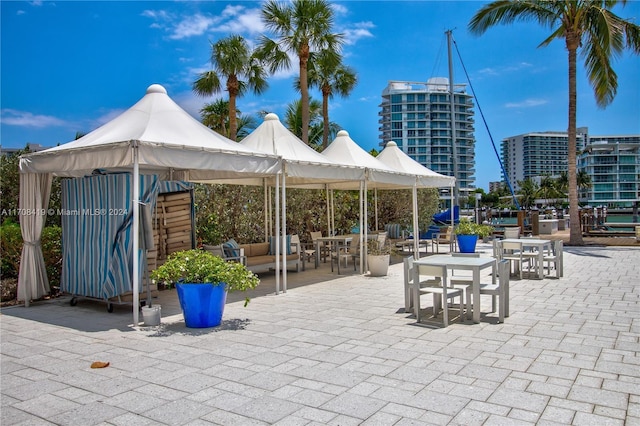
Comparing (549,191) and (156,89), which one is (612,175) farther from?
(156,89)

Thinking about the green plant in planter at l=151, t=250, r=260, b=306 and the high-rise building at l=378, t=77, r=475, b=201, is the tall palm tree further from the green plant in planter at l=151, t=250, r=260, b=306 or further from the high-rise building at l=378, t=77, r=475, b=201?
the high-rise building at l=378, t=77, r=475, b=201

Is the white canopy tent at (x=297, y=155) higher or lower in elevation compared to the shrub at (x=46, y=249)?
higher

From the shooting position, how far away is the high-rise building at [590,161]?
9931 centimetres

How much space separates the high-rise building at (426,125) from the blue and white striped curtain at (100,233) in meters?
102

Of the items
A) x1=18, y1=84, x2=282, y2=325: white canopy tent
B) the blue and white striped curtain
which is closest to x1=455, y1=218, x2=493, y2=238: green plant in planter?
x1=18, y1=84, x2=282, y2=325: white canopy tent

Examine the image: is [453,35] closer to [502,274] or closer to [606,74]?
[606,74]

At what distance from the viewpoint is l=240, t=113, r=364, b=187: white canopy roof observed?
358 inches

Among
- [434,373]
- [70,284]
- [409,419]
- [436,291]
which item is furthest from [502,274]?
[70,284]

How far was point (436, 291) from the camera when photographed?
615cm

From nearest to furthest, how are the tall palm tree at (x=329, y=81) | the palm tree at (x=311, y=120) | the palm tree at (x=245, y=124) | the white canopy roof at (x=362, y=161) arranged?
the white canopy roof at (x=362, y=161) → the tall palm tree at (x=329, y=81) → the palm tree at (x=311, y=120) → the palm tree at (x=245, y=124)

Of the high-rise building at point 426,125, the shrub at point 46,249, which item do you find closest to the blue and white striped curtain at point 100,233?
the shrub at point 46,249

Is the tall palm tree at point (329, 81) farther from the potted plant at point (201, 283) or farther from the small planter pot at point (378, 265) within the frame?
the potted plant at point (201, 283)

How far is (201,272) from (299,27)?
46.5 ft

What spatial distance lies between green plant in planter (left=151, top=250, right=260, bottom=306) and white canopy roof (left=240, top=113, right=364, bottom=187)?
3.05 meters
